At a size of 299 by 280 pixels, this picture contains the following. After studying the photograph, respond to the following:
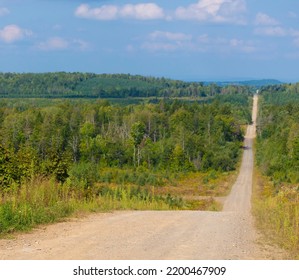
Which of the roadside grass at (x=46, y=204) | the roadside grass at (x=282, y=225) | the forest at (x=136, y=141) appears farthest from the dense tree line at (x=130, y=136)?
the roadside grass at (x=282, y=225)

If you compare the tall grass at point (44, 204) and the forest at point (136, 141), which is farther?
the forest at point (136, 141)

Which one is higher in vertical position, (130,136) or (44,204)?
(44,204)

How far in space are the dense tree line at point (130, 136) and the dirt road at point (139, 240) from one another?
2259 inches

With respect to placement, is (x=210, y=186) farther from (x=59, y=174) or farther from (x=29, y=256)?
(x=29, y=256)

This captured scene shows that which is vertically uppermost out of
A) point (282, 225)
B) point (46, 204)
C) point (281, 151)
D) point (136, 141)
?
point (282, 225)

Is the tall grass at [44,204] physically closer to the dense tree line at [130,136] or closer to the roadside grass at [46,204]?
the roadside grass at [46,204]

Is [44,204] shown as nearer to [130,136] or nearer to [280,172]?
[280,172]

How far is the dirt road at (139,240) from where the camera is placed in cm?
865

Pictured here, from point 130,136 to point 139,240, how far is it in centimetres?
8513

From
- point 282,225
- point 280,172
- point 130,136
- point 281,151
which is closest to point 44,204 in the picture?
point 282,225

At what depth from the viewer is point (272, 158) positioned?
254 ft

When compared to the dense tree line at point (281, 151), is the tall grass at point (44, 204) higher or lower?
higher

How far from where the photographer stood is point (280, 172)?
70.6 metres

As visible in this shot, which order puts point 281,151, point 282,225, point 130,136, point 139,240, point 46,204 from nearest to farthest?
point 139,240 → point 282,225 → point 46,204 → point 281,151 → point 130,136
